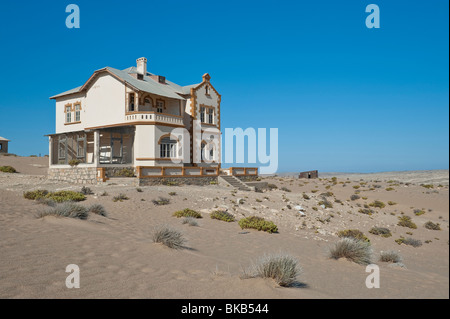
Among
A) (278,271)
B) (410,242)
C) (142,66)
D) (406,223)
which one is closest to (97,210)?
(278,271)

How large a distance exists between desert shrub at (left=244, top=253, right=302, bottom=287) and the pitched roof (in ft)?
78.4

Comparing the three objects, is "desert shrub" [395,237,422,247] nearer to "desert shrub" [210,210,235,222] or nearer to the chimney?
"desert shrub" [210,210,235,222]

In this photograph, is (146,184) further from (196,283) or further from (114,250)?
(196,283)

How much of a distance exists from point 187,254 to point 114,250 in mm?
1910

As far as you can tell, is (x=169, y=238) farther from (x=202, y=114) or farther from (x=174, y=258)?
(x=202, y=114)

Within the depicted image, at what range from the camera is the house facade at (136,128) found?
26219 mm

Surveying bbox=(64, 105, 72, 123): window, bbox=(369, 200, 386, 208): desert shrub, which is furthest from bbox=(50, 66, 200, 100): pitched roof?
bbox=(369, 200, 386, 208): desert shrub

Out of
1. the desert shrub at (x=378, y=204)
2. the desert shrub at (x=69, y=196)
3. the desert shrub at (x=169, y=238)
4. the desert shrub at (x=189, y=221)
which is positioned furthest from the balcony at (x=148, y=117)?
the desert shrub at (x=378, y=204)

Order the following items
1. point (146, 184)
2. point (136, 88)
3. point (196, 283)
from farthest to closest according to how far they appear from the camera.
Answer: point (136, 88) → point (146, 184) → point (196, 283)

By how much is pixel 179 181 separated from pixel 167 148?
4663 mm

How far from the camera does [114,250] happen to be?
8.22m

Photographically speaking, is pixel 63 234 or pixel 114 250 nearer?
pixel 114 250

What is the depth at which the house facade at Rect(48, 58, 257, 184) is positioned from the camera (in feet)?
86.0
